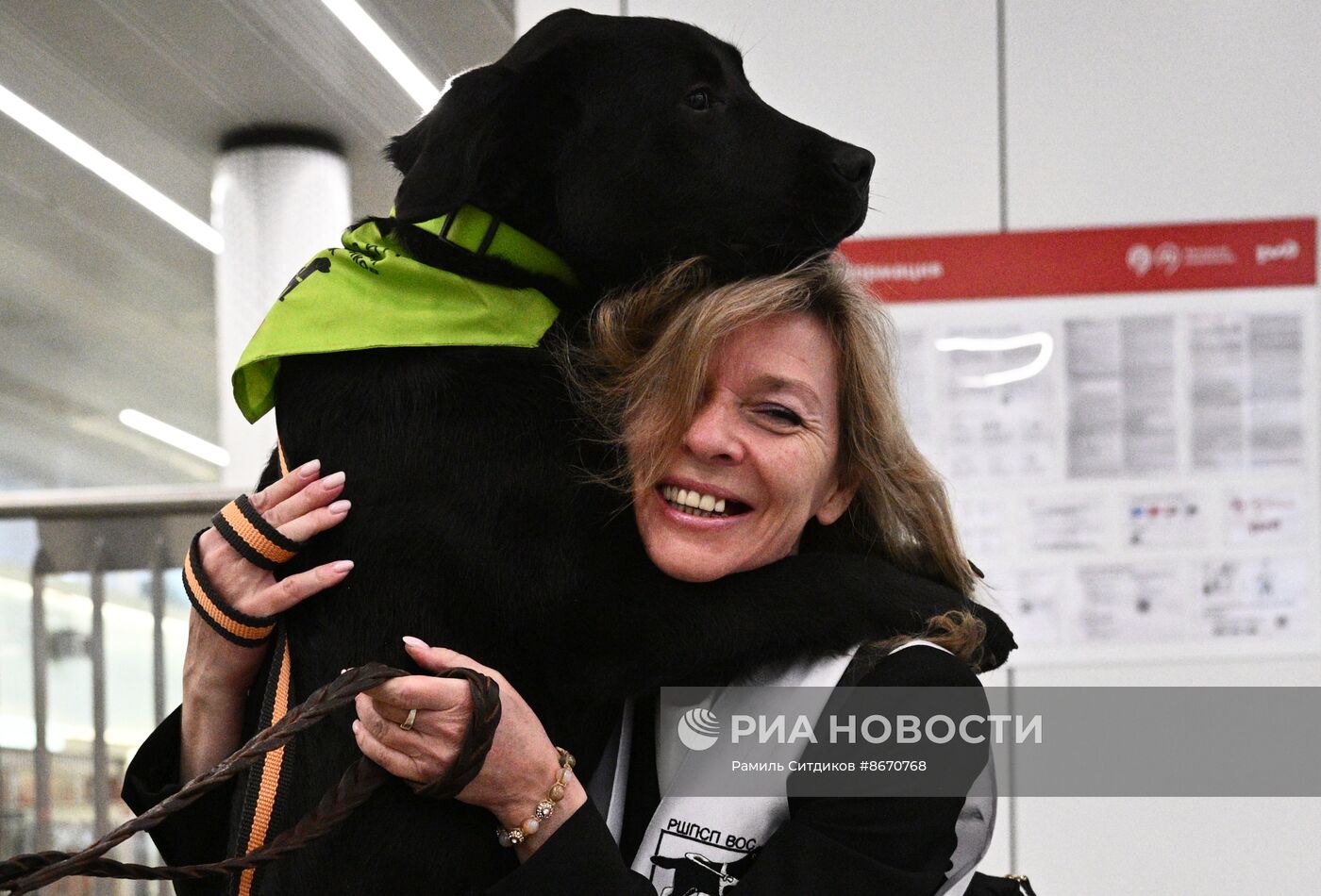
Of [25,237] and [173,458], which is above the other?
[25,237]

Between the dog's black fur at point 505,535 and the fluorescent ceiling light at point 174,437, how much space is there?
1636 millimetres

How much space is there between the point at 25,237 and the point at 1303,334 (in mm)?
2807

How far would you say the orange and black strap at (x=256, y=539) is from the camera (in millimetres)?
947

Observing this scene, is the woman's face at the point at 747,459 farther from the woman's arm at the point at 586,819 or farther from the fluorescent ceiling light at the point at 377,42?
the fluorescent ceiling light at the point at 377,42

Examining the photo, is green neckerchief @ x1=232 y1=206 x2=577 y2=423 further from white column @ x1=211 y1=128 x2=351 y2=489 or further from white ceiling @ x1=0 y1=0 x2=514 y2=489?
white column @ x1=211 y1=128 x2=351 y2=489

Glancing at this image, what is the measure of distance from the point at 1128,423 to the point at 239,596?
58.0 inches

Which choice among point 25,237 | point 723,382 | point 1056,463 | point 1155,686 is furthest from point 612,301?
point 25,237

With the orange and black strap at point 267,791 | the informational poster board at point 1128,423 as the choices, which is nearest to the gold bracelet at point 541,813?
the orange and black strap at point 267,791

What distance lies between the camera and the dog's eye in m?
1.13

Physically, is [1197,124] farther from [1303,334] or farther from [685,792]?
[685,792]

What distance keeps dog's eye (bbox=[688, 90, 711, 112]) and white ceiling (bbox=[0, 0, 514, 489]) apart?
61 cm

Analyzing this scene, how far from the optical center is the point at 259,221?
275 centimetres

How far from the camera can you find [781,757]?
938mm

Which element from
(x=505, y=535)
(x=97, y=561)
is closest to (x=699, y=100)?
(x=505, y=535)
